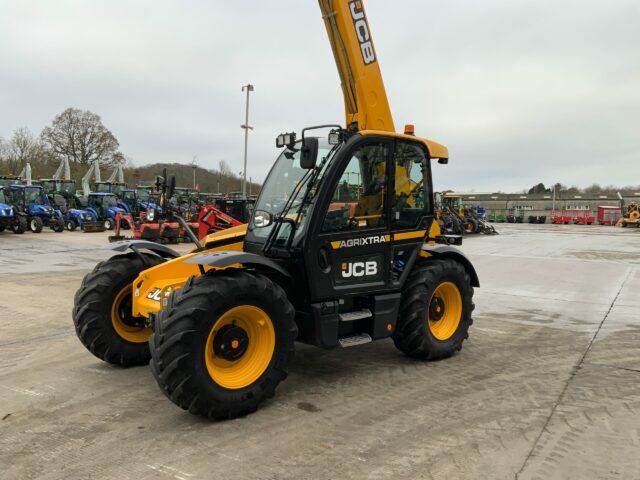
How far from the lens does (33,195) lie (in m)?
25.9

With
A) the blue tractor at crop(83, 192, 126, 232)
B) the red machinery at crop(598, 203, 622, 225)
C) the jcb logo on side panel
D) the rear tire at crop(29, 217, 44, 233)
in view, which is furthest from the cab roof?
the red machinery at crop(598, 203, 622, 225)

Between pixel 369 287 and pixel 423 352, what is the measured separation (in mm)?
959

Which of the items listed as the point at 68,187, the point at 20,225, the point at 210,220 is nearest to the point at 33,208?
the point at 20,225

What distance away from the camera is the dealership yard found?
10.4 feet

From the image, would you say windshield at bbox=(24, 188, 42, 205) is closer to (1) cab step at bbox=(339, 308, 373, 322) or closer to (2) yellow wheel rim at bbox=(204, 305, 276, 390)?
(1) cab step at bbox=(339, 308, 373, 322)

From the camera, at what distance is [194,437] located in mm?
3504

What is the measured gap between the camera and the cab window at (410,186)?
200 inches

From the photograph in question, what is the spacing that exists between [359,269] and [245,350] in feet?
4.37

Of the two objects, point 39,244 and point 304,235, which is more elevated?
point 304,235

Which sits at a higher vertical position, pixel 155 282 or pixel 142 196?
pixel 142 196

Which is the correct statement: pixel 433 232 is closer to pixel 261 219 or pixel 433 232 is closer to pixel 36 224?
pixel 261 219

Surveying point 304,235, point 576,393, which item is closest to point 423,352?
point 576,393

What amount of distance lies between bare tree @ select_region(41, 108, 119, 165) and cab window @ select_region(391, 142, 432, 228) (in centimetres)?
5470

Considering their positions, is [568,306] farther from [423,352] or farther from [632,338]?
[423,352]
